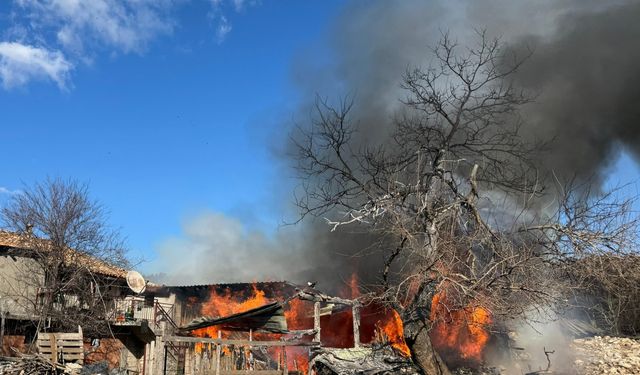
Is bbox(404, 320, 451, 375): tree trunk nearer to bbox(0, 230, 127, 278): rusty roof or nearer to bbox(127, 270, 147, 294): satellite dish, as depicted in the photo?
bbox(127, 270, 147, 294): satellite dish

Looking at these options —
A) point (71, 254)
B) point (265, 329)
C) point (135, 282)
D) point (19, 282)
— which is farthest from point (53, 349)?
point (19, 282)

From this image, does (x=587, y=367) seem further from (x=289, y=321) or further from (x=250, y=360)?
(x=289, y=321)

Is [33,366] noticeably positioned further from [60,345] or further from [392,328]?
[392,328]

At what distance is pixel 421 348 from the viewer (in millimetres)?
12133

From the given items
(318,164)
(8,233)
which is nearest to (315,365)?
(318,164)

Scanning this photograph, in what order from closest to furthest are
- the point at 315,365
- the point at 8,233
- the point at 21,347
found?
1. the point at 315,365
2. the point at 21,347
3. the point at 8,233

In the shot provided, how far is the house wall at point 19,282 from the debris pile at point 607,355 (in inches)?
939

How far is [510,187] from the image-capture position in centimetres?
1538

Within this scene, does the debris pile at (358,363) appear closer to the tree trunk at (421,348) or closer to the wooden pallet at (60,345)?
the tree trunk at (421,348)

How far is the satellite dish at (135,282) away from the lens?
27.3 m

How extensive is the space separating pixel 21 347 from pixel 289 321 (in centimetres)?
1277

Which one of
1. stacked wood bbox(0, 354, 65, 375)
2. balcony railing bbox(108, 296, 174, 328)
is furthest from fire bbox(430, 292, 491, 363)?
balcony railing bbox(108, 296, 174, 328)

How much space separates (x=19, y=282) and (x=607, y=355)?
85.9 feet

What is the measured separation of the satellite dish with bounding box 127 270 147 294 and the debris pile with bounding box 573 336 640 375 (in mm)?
20586
